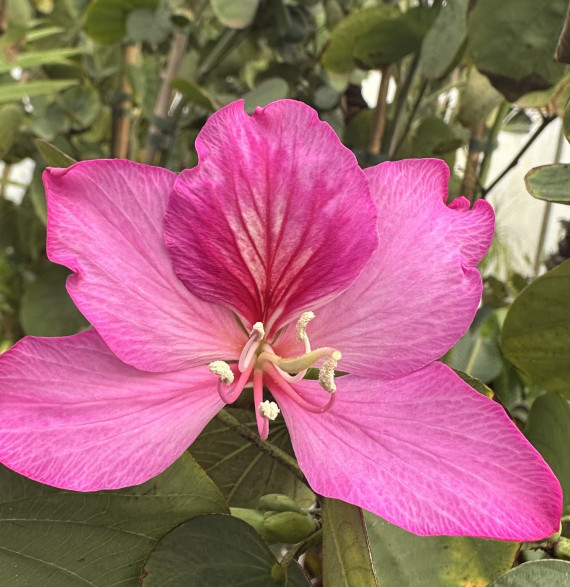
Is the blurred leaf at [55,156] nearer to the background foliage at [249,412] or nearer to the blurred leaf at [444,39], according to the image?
the background foliage at [249,412]

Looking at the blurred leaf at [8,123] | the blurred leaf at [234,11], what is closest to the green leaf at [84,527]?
the blurred leaf at [234,11]

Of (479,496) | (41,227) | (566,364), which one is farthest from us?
(41,227)

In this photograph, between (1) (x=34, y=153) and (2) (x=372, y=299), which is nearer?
(2) (x=372, y=299)

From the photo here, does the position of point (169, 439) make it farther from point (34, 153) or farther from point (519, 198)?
point (519, 198)

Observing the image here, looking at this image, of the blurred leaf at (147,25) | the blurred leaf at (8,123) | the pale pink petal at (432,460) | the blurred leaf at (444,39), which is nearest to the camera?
the pale pink petal at (432,460)

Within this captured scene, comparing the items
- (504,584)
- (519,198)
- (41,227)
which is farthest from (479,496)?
(519,198)

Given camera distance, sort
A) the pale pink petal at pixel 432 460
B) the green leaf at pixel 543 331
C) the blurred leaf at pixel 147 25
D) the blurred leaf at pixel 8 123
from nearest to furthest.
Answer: the pale pink petal at pixel 432 460, the green leaf at pixel 543 331, the blurred leaf at pixel 147 25, the blurred leaf at pixel 8 123

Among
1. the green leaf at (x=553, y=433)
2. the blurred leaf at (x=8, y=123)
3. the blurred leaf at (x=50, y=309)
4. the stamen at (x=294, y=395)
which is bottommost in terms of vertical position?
the blurred leaf at (x=50, y=309)
